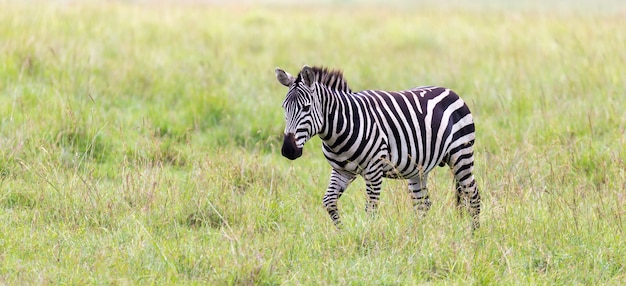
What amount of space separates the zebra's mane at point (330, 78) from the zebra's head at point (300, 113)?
0.27m

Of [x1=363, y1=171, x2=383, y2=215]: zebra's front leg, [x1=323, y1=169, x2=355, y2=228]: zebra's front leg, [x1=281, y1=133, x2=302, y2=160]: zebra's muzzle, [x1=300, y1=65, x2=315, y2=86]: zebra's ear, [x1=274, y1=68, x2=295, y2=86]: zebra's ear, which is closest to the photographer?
[x1=281, y1=133, x2=302, y2=160]: zebra's muzzle

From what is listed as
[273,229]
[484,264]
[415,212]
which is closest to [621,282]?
[484,264]

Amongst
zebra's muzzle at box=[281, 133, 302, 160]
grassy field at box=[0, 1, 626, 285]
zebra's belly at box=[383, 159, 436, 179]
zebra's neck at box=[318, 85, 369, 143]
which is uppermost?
zebra's neck at box=[318, 85, 369, 143]

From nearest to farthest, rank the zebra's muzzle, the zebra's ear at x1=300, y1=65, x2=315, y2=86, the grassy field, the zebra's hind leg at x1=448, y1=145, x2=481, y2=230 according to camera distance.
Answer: the grassy field, the zebra's muzzle, the zebra's ear at x1=300, y1=65, x2=315, y2=86, the zebra's hind leg at x1=448, y1=145, x2=481, y2=230

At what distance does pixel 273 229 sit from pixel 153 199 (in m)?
0.92

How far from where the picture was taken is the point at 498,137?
8.72 metres

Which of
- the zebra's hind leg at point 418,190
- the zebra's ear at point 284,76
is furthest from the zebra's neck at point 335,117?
the zebra's hind leg at point 418,190

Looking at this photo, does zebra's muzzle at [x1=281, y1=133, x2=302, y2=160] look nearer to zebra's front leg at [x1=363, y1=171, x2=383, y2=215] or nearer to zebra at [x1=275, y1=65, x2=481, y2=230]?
zebra at [x1=275, y1=65, x2=481, y2=230]

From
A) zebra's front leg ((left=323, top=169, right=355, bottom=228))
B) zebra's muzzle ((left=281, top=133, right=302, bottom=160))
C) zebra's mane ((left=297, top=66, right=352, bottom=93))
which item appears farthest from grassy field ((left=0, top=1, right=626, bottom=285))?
zebra's mane ((left=297, top=66, right=352, bottom=93))

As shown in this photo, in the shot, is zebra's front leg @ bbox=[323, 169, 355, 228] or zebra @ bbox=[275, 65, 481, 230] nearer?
zebra @ bbox=[275, 65, 481, 230]

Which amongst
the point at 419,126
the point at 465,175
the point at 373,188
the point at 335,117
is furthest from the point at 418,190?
the point at 335,117

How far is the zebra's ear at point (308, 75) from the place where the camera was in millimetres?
5566

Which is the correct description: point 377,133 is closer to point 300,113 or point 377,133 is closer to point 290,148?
point 300,113

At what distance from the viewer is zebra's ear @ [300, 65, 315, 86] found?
5.57 meters
